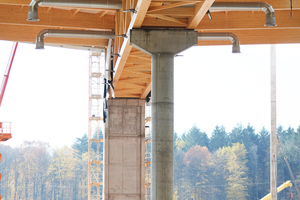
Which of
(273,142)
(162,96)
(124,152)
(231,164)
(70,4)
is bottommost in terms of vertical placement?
(231,164)

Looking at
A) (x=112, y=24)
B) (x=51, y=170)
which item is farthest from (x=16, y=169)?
(x=112, y=24)

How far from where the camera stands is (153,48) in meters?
18.6

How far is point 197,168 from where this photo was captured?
11006cm

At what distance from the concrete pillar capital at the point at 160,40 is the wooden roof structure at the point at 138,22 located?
0.33 m

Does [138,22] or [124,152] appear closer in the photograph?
[138,22]

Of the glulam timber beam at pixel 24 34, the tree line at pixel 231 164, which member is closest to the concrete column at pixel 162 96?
the glulam timber beam at pixel 24 34

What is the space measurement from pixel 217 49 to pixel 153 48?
343 ft

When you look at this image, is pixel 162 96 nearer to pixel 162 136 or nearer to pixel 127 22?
pixel 162 136

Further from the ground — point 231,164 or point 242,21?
point 242,21

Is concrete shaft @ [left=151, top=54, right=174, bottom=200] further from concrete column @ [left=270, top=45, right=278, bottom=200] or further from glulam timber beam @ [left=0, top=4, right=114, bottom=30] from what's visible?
concrete column @ [left=270, top=45, right=278, bottom=200]

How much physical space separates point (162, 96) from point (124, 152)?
64.4 ft

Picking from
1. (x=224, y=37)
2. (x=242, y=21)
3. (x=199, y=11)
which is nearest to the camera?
(x=199, y=11)

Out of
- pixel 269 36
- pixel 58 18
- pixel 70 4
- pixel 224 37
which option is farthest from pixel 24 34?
pixel 269 36

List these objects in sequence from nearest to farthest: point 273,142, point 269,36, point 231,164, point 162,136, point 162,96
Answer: point 162,136 < point 162,96 < point 269,36 < point 273,142 < point 231,164
